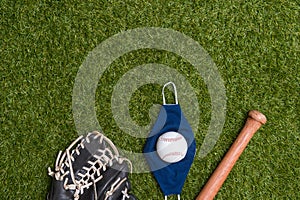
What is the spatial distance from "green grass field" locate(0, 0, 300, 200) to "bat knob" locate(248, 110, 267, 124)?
5 cm

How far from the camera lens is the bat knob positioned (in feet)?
5.34

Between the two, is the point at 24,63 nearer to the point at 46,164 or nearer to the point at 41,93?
the point at 41,93

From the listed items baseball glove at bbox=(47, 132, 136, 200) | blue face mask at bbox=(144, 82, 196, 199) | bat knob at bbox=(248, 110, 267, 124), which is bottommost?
baseball glove at bbox=(47, 132, 136, 200)

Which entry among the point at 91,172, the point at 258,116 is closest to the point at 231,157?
the point at 258,116

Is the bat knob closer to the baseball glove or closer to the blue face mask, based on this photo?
the blue face mask

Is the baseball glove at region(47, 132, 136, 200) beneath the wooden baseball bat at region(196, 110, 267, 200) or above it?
beneath

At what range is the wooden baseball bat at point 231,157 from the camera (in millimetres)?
1640

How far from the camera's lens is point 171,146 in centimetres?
162

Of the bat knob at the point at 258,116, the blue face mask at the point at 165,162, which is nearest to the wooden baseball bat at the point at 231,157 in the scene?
the bat knob at the point at 258,116

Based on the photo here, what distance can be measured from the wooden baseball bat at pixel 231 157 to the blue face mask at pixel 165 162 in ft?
0.34

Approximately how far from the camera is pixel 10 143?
5.46 ft

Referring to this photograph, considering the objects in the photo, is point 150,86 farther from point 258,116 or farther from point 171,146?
point 258,116

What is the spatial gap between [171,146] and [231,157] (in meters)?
0.23

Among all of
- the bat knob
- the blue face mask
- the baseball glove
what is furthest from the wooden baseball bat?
the baseball glove
